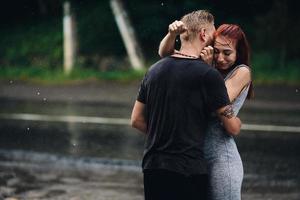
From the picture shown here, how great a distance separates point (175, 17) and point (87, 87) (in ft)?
9.73

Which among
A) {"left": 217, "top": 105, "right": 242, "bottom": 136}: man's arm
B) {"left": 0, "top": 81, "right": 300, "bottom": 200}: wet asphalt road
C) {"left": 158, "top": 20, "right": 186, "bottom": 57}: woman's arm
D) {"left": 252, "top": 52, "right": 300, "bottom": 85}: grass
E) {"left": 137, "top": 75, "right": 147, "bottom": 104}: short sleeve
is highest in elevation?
{"left": 158, "top": 20, "right": 186, "bottom": 57}: woman's arm

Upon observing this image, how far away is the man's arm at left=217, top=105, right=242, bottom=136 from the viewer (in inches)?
150

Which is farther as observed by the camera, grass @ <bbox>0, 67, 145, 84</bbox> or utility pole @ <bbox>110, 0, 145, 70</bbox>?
utility pole @ <bbox>110, 0, 145, 70</bbox>

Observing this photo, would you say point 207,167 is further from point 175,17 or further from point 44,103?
point 175,17

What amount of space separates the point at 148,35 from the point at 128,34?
0.88 metres

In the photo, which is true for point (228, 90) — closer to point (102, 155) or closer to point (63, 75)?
point (102, 155)

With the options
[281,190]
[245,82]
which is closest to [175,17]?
[281,190]

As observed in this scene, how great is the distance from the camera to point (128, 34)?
57.8 feet

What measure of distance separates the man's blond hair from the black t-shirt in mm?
134

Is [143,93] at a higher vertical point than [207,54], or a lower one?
lower

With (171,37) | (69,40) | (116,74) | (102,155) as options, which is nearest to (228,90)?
(171,37)

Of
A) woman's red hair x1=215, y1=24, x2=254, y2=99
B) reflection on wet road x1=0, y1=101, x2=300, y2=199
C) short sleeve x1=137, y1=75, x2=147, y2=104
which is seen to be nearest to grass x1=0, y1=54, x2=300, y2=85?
reflection on wet road x1=0, y1=101, x2=300, y2=199

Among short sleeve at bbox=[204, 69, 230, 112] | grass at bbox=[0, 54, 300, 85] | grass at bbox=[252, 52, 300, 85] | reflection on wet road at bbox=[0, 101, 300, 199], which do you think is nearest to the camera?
short sleeve at bbox=[204, 69, 230, 112]

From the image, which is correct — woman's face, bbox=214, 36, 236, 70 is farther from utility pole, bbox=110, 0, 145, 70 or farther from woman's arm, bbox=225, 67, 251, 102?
utility pole, bbox=110, 0, 145, 70
